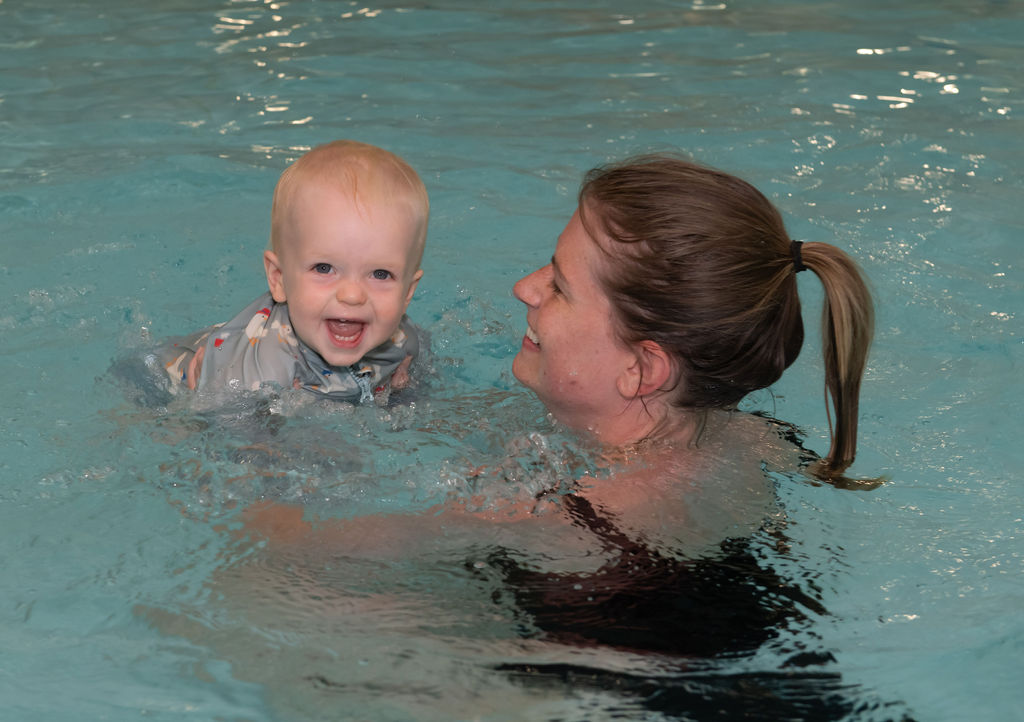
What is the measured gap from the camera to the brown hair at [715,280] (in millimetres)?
2758

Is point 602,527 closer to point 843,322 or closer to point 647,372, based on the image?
point 647,372

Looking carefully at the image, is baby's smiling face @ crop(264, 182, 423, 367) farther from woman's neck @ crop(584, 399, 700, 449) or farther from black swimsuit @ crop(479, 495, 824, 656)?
black swimsuit @ crop(479, 495, 824, 656)

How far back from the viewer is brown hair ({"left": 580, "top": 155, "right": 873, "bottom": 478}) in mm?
2758

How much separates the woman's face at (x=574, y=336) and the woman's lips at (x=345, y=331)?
510mm

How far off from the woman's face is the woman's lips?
0.51 metres

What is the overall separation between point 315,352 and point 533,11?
566cm

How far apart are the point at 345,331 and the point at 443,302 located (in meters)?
1.32

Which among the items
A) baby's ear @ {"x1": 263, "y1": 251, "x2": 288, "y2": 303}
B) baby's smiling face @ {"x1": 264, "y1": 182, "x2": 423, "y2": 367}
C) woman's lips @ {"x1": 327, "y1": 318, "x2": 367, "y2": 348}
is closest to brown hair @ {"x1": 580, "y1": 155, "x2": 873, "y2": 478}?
baby's smiling face @ {"x1": 264, "y1": 182, "x2": 423, "y2": 367}

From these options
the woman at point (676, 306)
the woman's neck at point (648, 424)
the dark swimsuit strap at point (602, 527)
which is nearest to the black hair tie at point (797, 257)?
the woman at point (676, 306)

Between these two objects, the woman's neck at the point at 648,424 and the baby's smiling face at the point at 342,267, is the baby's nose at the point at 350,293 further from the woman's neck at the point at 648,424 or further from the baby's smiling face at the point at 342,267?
the woman's neck at the point at 648,424

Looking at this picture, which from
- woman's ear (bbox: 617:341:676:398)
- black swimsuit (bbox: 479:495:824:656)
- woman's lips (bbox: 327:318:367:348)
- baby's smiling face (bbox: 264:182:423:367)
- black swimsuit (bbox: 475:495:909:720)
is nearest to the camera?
black swimsuit (bbox: 475:495:909:720)

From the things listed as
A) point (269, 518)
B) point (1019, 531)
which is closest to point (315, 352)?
point (269, 518)

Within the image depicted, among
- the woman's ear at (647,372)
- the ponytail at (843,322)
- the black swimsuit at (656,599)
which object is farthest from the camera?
the woman's ear at (647,372)

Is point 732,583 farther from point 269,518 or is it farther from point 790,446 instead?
point 269,518
